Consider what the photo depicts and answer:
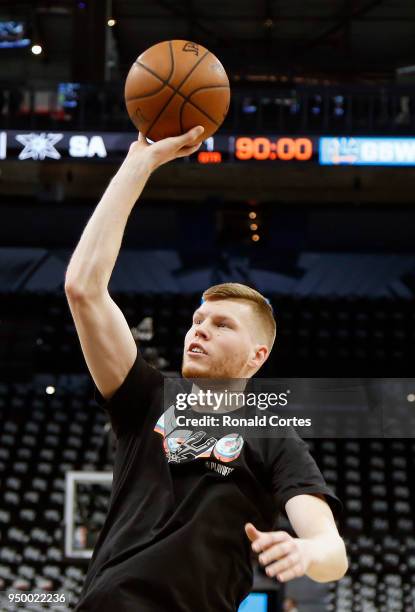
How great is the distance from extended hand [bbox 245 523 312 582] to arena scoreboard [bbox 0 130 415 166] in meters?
9.82

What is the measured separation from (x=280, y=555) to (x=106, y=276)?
1.92 feet

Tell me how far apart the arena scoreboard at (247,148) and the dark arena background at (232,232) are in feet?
0.07

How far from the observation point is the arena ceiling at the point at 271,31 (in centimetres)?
1571

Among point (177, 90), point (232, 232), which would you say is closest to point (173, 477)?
point (177, 90)

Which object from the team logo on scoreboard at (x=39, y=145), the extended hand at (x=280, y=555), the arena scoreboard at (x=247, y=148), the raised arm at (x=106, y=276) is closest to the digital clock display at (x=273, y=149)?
the arena scoreboard at (x=247, y=148)

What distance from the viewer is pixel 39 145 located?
11250mm

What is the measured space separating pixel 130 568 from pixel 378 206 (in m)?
12.8

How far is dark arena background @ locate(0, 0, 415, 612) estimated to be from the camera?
10242 mm

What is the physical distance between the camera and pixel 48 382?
12336 mm

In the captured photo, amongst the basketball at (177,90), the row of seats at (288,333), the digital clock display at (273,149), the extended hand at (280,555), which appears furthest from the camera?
the row of seats at (288,333)

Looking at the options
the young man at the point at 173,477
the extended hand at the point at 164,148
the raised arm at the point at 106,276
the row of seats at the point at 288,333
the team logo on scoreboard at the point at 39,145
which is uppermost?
the extended hand at the point at 164,148

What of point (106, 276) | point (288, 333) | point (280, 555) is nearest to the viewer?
point (280, 555)

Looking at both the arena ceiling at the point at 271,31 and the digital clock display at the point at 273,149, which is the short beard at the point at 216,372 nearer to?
the digital clock display at the point at 273,149
